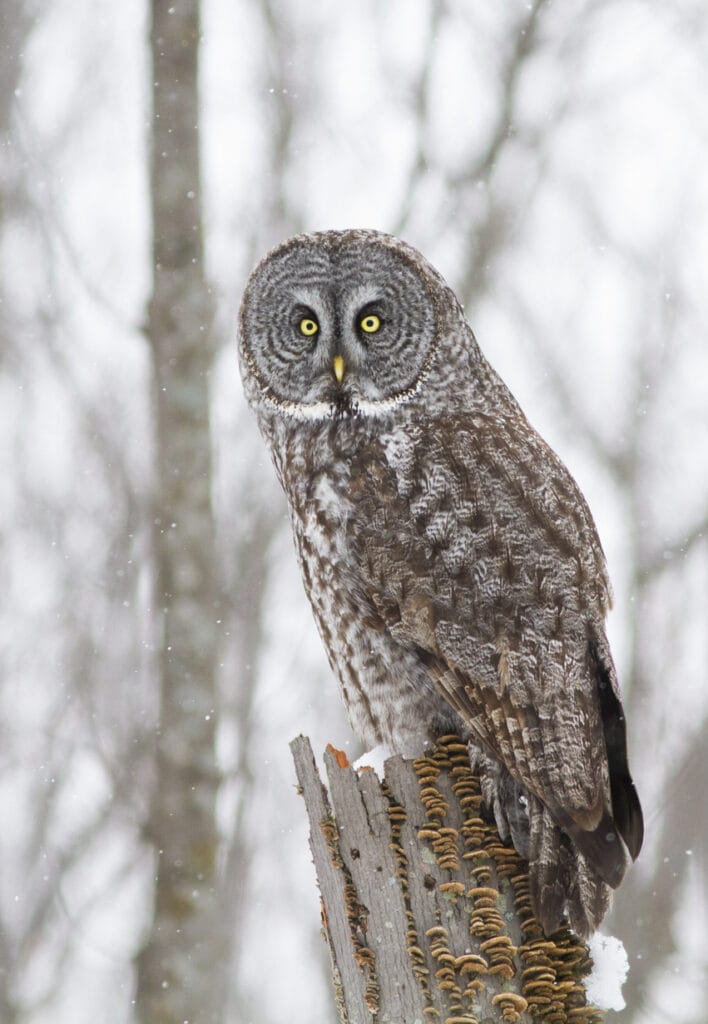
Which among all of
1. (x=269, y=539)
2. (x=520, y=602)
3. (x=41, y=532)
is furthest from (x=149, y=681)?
(x=520, y=602)

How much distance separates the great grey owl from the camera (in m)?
2.63

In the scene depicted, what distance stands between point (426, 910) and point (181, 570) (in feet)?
9.52

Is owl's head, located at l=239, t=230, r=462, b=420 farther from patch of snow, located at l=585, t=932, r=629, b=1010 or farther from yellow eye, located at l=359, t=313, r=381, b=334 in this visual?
patch of snow, located at l=585, t=932, r=629, b=1010

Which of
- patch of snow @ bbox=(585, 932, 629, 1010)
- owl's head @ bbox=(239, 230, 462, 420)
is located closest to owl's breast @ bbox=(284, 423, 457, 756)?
owl's head @ bbox=(239, 230, 462, 420)

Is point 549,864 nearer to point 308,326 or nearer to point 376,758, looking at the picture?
point 376,758

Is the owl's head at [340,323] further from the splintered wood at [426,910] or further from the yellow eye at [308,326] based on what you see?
the splintered wood at [426,910]

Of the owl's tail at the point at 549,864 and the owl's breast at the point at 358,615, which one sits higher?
the owl's breast at the point at 358,615

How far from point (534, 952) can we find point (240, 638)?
18.0 feet

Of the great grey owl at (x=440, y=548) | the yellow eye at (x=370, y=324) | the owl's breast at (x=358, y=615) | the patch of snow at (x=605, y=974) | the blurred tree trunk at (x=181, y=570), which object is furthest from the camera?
the blurred tree trunk at (x=181, y=570)

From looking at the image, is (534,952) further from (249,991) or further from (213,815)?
(249,991)

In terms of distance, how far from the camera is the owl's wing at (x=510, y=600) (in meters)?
2.63

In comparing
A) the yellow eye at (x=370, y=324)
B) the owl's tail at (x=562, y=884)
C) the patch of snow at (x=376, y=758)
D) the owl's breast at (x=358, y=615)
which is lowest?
the owl's tail at (x=562, y=884)

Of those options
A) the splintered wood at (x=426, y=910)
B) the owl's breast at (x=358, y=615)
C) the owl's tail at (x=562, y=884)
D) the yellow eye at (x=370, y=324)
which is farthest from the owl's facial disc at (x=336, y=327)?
the owl's tail at (x=562, y=884)

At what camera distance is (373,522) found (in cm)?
312
